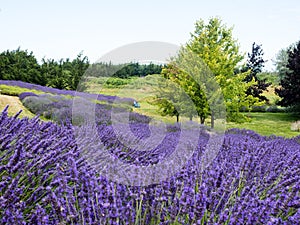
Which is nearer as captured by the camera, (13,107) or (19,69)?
(13,107)

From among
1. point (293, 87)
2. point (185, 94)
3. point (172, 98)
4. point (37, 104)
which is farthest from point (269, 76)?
point (37, 104)

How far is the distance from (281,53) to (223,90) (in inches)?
1134

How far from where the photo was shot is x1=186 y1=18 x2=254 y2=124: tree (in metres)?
10.3

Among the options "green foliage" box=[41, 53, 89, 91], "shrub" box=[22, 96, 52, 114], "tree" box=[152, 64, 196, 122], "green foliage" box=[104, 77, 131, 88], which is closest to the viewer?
"green foliage" box=[104, 77, 131, 88]

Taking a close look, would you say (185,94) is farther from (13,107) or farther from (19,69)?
(19,69)

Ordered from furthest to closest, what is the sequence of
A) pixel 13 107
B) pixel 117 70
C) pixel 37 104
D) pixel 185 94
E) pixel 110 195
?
pixel 13 107 → pixel 37 104 → pixel 185 94 → pixel 117 70 → pixel 110 195

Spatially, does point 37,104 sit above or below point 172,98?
below

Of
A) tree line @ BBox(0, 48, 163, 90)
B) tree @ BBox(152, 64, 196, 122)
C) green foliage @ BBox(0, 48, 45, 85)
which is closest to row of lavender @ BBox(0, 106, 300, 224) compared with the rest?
tree @ BBox(152, 64, 196, 122)

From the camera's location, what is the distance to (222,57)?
10477 millimetres

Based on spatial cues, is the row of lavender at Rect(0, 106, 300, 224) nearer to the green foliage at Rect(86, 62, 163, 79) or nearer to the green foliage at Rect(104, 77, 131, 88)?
A: the green foliage at Rect(86, 62, 163, 79)

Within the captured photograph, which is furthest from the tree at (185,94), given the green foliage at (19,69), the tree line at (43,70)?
the green foliage at (19,69)

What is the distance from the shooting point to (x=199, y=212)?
1.62m

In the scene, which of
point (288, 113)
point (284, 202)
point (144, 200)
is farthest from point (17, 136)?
point (288, 113)

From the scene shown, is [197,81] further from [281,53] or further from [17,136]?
[281,53]
